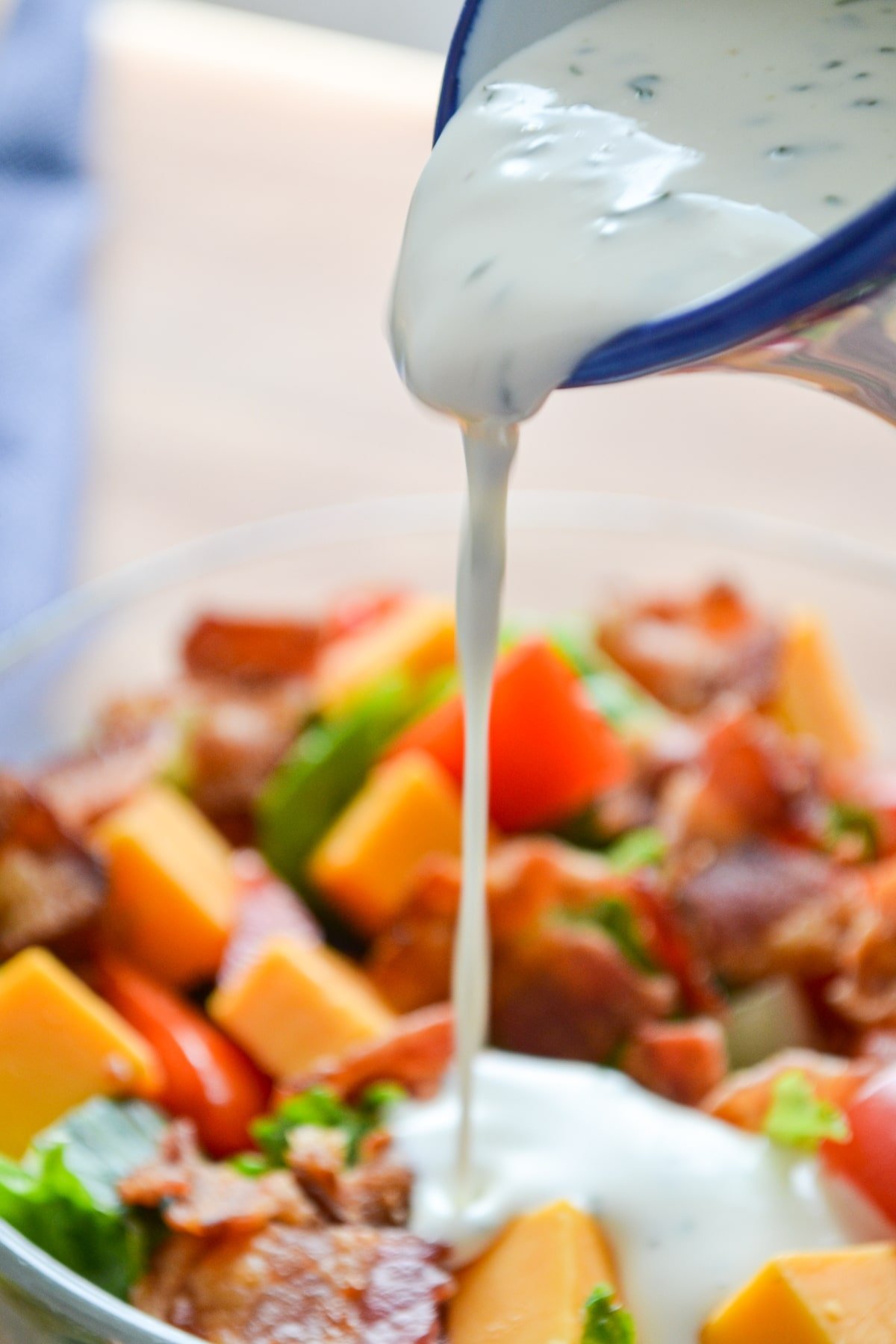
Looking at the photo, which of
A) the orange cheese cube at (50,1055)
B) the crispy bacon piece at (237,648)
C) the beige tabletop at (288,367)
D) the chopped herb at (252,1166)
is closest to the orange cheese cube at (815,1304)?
the chopped herb at (252,1166)

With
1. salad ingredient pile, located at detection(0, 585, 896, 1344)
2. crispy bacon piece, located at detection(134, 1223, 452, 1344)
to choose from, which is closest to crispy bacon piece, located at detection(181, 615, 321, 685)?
salad ingredient pile, located at detection(0, 585, 896, 1344)

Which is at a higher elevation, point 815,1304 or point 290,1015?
point 815,1304

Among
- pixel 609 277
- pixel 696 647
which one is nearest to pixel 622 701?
pixel 696 647

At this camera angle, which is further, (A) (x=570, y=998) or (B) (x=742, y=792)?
(B) (x=742, y=792)

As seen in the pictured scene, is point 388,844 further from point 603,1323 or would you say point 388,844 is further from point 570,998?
point 603,1323

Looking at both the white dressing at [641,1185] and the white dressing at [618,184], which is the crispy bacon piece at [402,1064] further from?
the white dressing at [618,184]

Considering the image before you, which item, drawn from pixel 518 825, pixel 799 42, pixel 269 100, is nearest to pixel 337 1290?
pixel 518 825

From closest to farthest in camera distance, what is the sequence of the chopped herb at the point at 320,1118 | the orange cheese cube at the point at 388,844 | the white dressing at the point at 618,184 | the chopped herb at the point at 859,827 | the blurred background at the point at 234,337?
the white dressing at the point at 618,184, the chopped herb at the point at 320,1118, the orange cheese cube at the point at 388,844, the chopped herb at the point at 859,827, the blurred background at the point at 234,337

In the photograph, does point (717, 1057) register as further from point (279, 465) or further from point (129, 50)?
point (129, 50)
